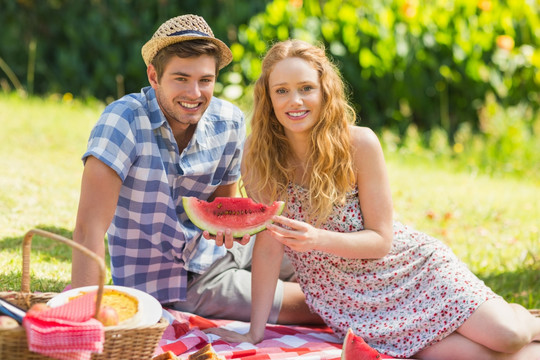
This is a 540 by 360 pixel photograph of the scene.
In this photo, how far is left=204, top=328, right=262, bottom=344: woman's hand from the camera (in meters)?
3.84

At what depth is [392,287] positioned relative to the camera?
3.87 meters

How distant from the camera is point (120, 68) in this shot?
1012 centimetres

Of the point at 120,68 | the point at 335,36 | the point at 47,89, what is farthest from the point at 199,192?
the point at 47,89

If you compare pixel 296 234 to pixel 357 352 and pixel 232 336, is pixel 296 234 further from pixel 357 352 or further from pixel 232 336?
pixel 232 336

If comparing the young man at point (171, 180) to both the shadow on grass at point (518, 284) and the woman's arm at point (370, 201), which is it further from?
the shadow on grass at point (518, 284)

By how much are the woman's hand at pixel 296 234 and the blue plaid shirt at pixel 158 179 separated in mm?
797

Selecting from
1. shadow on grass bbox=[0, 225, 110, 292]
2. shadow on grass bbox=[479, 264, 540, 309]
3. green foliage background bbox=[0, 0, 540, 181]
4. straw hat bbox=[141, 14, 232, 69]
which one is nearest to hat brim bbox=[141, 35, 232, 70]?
straw hat bbox=[141, 14, 232, 69]

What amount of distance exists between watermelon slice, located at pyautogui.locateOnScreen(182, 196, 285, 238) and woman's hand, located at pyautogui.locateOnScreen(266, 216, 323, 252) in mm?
111

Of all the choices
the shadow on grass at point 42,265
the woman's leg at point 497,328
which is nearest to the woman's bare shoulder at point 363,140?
the woman's leg at point 497,328

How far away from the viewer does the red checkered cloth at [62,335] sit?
8.40 ft

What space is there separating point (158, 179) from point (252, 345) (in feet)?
3.44

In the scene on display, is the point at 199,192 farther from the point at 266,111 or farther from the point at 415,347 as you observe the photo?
the point at 415,347

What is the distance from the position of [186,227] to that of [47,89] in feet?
24.0

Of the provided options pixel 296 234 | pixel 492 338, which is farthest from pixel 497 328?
pixel 296 234
